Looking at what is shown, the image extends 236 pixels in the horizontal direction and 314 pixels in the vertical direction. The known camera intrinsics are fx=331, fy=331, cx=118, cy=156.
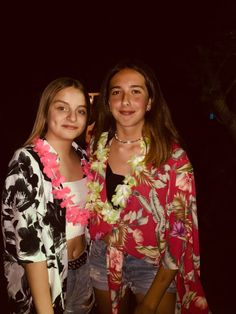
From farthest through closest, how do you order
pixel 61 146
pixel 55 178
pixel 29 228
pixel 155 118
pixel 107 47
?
pixel 107 47
pixel 155 118
pixel 61 146
pixel 55 178
pixel 29 228

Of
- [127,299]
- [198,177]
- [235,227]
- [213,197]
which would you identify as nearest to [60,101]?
[127,299]

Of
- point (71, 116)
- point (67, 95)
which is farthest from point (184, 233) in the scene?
point (67, 95)

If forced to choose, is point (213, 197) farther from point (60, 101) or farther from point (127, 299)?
point (60, 101)

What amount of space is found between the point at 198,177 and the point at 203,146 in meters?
5.36

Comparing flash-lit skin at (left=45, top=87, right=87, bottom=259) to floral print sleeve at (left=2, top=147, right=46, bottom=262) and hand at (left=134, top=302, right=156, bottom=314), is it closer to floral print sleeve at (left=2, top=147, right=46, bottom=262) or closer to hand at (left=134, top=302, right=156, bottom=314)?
floral print sleeve at (left=2, top=147, right=46, bottom=262)

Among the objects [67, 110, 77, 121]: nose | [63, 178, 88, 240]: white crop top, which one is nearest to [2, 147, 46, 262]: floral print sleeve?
[63, 178, 88, 240]: white crop top

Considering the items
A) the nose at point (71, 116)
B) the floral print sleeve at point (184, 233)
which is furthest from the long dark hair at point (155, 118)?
the nose at point (71, 116)

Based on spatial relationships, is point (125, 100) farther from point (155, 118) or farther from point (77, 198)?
point (77, 198)

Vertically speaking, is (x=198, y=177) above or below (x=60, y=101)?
below

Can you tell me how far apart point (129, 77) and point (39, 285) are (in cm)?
149

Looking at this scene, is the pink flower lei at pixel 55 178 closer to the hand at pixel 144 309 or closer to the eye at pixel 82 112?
the eye at pixel 82 112

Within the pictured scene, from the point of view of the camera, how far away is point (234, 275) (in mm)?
4254

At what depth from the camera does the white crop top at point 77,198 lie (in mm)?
2127

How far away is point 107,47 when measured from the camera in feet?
36.5
